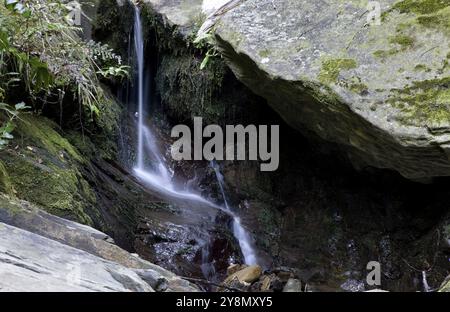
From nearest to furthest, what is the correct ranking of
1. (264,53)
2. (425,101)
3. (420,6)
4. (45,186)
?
1. (45,186)
2. (425,101)
3. (420,6)
4. (264,53)

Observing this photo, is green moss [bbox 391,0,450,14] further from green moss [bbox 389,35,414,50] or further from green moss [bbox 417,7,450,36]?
green moss [bbox 389,35,414,50]

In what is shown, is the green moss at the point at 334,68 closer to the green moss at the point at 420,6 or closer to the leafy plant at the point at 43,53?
the green moss at the point at 420,6

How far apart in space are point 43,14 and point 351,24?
2.73m

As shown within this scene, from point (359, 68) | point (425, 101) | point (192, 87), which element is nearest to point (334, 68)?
point (359, 68)

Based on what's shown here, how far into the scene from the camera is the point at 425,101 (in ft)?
12.7

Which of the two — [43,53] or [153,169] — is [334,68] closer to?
[43,53]

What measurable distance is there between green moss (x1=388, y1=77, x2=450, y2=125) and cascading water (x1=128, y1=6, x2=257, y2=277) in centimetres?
267

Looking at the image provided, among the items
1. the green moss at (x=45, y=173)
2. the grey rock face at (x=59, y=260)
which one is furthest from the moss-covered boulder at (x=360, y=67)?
the grey rock face at (x=59, y=260)

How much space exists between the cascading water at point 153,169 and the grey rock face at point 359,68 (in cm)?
182

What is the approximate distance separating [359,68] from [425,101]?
0.63 meters

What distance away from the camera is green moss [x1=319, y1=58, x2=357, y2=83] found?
4191 millimetres

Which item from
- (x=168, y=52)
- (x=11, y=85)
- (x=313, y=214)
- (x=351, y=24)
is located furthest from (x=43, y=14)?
(x=313, y=214)

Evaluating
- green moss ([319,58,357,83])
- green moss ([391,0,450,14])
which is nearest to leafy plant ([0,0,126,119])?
green moss ([319,58,357,83])
